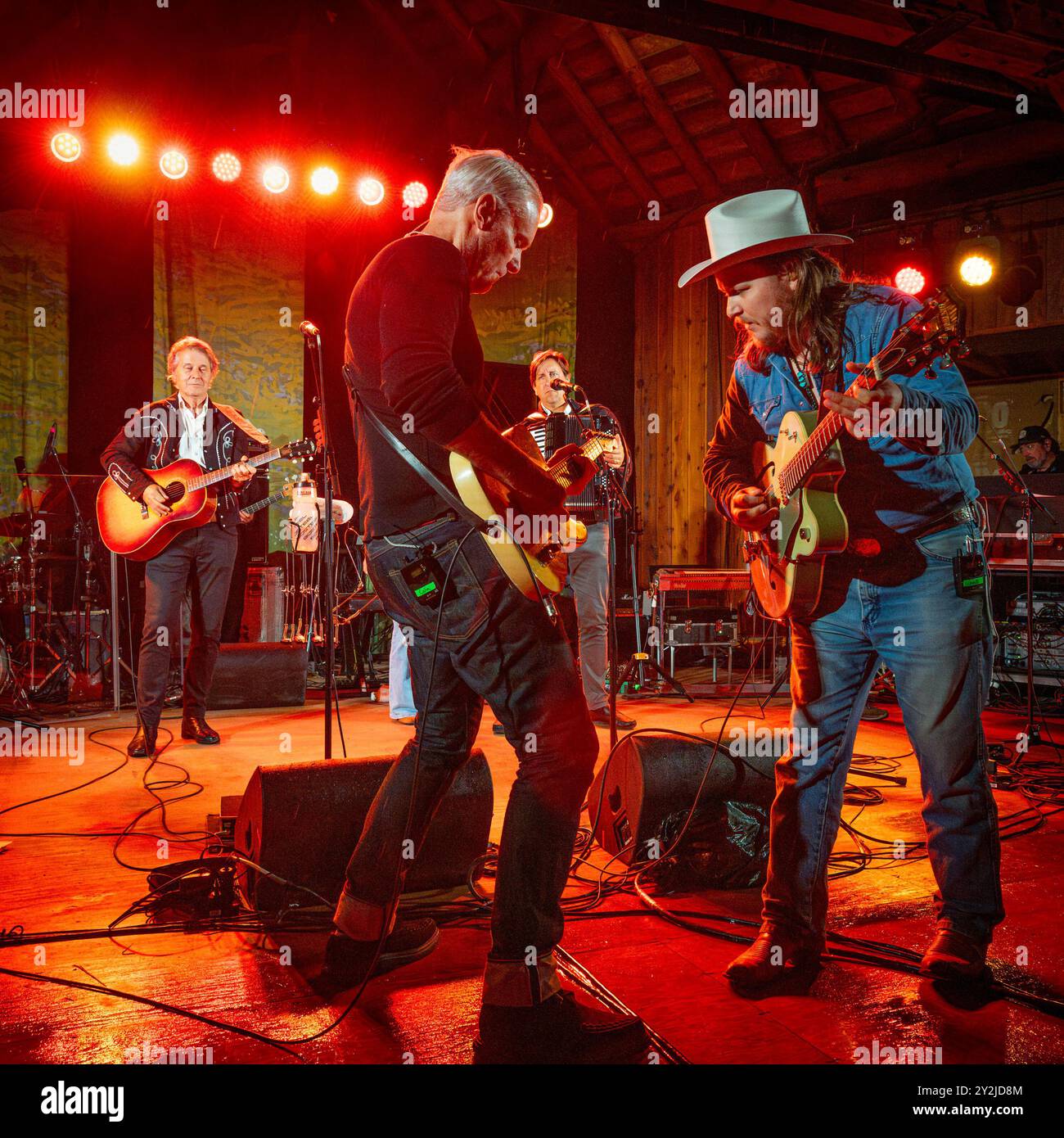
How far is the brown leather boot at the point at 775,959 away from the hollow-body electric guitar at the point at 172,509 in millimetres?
3977

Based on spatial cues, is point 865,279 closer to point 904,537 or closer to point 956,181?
point 904,537

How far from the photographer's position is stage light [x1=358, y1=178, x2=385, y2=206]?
9.25m

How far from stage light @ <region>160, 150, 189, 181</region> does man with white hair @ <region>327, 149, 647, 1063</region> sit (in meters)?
7.69

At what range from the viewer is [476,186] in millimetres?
2311

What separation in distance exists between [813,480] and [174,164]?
8.54 m

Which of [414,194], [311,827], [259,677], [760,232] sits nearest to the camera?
[760,232]

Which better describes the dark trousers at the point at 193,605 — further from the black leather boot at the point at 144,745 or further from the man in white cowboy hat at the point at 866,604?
the man in white cowboy hat at the point at 866,604

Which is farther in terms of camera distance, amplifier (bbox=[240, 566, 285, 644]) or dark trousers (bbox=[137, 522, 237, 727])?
amplifier (bbox=[240, 566, 285, 644])

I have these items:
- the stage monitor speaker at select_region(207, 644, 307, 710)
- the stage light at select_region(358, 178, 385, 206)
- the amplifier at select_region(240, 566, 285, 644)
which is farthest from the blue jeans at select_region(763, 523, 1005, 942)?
the stage light at select_region(358, 178, 385, 206)

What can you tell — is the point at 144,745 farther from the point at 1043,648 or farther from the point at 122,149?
the point at 1043,648

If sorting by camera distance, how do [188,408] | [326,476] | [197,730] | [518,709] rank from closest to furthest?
[518,709]
[326,476]
[188,408]
[197,730]

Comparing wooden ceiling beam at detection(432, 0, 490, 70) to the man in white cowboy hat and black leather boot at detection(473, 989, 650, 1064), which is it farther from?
black leather boot at detection(473, 989, 650, 1064)

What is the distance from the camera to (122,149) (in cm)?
839

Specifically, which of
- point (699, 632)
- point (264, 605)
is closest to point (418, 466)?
point (699, 632)
